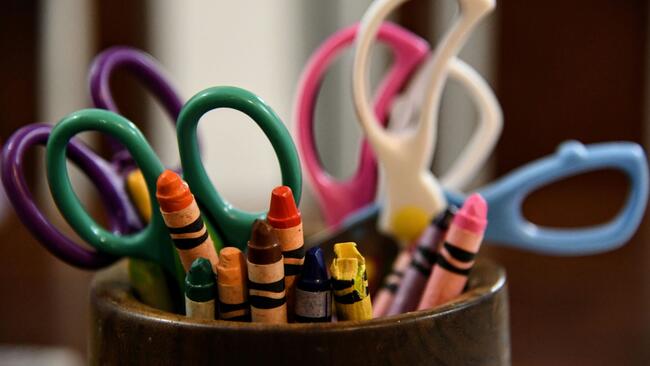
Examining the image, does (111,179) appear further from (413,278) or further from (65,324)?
(65,324)

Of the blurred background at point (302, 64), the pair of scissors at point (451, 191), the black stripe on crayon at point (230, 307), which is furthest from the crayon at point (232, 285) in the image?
the blurred background at point (302, 64)

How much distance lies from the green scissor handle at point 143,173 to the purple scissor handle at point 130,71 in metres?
0.04

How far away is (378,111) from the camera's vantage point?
0.37 m

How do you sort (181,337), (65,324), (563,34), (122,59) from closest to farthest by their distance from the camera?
(181,337) < (122,59) < (65,324) < (563,34)

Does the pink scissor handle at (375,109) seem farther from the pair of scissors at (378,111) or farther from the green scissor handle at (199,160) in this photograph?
the green scissor handle at (199,160)

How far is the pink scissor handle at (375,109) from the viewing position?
0.36m

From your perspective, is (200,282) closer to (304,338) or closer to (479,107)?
(304,338)

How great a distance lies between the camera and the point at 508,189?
34cm


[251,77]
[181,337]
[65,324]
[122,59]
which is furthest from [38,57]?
[181,337]

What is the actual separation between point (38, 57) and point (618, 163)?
3.50ft

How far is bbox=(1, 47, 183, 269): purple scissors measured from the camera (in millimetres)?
264

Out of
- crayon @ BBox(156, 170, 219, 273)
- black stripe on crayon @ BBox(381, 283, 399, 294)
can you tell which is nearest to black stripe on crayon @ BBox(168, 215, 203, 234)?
crayon @ BBox(156, 170, 219, 273)

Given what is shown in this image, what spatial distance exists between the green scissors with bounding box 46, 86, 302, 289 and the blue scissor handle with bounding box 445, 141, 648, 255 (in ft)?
0.40

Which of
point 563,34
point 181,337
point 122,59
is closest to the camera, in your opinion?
point 181,337
